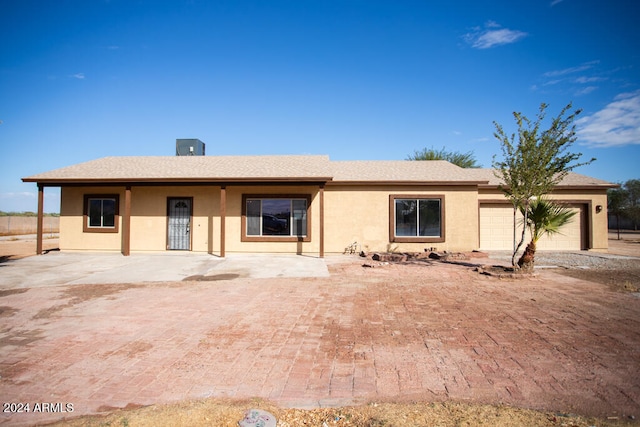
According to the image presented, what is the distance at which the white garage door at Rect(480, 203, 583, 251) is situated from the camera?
52.3 ft

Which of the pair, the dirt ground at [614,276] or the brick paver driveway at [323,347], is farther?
the dirt ground at [614,276]

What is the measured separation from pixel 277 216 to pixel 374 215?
4.28 metres

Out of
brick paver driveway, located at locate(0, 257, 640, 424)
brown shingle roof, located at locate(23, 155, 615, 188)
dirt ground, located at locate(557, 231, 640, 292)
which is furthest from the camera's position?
brown shingle roof, located at locate(23, 155, 615, 188)

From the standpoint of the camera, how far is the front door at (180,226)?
1429 cm

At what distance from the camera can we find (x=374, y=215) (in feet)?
47.2

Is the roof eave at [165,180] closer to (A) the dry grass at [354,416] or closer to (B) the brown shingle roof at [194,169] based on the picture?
(B) the brown shingle roof at [194,169]

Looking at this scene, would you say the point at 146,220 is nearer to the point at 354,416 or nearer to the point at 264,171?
the point at 264,171

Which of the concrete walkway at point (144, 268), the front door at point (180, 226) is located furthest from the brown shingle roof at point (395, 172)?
the front door at point (180, 226)

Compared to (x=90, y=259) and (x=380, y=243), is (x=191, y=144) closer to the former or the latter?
(x=90, y=259)

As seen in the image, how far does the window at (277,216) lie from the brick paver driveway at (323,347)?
6.48 meters

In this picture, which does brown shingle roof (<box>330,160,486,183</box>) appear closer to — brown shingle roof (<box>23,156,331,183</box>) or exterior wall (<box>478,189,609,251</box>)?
brown shingle roof (<box>23,156,331,183</box>)

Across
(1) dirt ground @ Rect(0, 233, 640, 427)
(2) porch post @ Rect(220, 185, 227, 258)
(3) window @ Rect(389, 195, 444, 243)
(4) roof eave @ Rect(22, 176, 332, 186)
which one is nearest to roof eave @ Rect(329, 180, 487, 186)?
(3) window @ Rect(389, 195, 444, 243)

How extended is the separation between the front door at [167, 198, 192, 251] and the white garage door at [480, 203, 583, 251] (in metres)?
13.8

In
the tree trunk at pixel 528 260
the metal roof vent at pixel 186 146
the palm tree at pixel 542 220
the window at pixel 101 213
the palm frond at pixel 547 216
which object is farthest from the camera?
the metal roof vent at pixel 186 146
